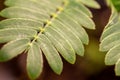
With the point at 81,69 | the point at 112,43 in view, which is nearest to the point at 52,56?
the point at 112,43

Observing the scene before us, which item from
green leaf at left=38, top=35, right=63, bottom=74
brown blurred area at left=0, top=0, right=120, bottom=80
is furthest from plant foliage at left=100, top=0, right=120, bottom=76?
brown blurred area at left=0, top=0, right=120, bottom=80

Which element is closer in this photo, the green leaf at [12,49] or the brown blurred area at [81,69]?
the green leaf at [12,49]

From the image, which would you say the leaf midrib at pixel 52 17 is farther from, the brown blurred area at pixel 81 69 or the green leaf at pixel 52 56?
the brown blurred area at pixel 81 69

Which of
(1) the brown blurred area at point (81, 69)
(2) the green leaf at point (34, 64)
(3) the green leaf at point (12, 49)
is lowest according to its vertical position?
(1) the brown blurred area at point (81, 69)

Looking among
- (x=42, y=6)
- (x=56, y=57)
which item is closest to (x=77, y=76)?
(x=42, y=6)

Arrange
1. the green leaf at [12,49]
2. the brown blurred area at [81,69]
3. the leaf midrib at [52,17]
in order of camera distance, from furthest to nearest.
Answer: the brown blurred area at [81,69]
the leaf midrib at [52,17]
the green leaf at [12,49]

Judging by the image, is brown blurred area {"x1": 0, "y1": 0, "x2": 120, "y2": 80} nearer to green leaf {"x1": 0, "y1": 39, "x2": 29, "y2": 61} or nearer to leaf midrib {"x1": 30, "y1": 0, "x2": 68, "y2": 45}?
leaf midrib {"x1": 30, "y1": 0, "x2": 68, "y2": 45}

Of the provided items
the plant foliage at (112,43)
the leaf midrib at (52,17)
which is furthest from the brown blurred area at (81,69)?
the plant foliage at (112,43)
